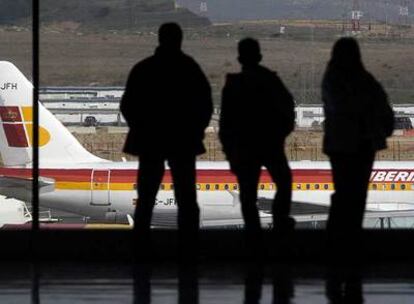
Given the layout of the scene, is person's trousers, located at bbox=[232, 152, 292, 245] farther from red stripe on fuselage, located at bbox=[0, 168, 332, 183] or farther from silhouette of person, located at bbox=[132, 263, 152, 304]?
red stripe on fuselage, located at bbox=[0, 168, 332, 183]

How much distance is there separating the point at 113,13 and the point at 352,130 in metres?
71.4

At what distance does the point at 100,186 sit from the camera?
130ft

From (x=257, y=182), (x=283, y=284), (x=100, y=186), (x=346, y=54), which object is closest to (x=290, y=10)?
(x=100, y=186)

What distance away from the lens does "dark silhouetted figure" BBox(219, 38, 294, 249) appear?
28.0 ft

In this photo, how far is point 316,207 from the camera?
37781 millimetres

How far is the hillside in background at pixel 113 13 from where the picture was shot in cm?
7312

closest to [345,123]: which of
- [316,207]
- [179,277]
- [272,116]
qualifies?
[272,116]

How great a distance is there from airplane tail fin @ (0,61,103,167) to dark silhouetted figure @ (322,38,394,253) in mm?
32741

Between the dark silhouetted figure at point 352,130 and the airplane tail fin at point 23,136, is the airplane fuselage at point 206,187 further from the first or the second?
the dark silhouetted figure at point 352,130

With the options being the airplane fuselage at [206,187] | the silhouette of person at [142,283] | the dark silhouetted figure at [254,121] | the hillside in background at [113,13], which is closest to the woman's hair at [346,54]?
the dark silhouetted figure at [254,121]

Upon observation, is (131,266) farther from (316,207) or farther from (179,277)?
(316,207)

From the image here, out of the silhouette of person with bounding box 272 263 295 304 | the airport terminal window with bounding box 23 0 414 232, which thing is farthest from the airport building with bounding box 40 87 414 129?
the silhouette of person with bounding box 272 263 295 304

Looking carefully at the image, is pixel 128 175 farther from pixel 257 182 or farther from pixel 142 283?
pixel 142 283

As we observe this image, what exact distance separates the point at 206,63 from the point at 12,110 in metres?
19.1
